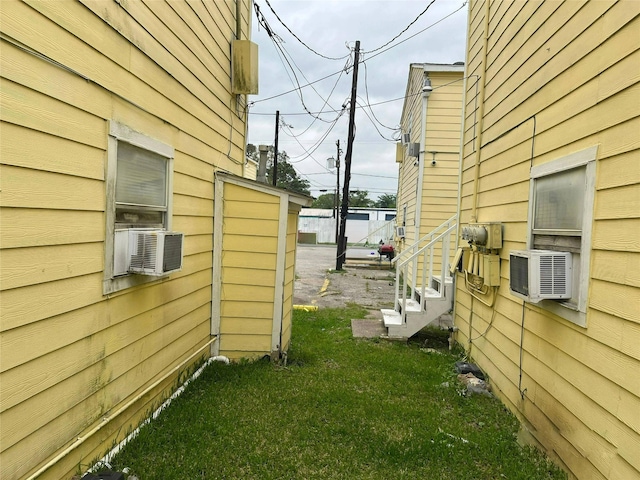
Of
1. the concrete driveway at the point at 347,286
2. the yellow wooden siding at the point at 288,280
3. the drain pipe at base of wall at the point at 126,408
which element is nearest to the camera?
the drain pipe at base of wall at the point at 126,408

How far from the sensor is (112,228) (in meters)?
2.43

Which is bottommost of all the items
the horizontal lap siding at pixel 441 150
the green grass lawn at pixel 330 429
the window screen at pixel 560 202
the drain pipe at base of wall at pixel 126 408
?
the green grass lawn at pixel 330 429

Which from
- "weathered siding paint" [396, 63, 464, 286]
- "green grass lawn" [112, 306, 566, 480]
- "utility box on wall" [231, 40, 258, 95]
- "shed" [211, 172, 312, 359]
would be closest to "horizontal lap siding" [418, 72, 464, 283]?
"weathered siding paint" [396, 63, 464, 286]

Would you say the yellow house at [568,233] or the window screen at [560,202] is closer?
the yellow house at [568,233]

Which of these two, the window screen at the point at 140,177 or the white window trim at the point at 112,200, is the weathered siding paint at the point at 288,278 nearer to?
the window screen at the point at 140,177

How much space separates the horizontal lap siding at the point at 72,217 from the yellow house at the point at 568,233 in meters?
2.74

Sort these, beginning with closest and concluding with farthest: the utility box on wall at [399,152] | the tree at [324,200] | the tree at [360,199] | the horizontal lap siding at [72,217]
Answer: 1. the horizontal lap siding at [72,217]
2. the utility box on wall at [399,152]
3. the tree at [360,199]
4. the tree at [324,200]

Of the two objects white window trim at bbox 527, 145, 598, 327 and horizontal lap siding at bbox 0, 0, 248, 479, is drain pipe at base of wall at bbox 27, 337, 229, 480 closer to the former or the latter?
horizontal lap siding at bbox 0, 0, 248, 479

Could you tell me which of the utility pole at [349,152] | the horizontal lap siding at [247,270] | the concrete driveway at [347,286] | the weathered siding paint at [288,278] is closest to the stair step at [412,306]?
the concrete driveway at [347,286]

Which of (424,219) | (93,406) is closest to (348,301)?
(424,219)

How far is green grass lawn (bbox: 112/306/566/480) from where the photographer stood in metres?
2.54

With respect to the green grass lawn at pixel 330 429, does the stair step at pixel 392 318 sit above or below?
above

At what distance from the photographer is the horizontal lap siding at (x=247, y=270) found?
4340mm

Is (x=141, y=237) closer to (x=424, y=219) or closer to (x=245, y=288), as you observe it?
(x=245, y=288)
